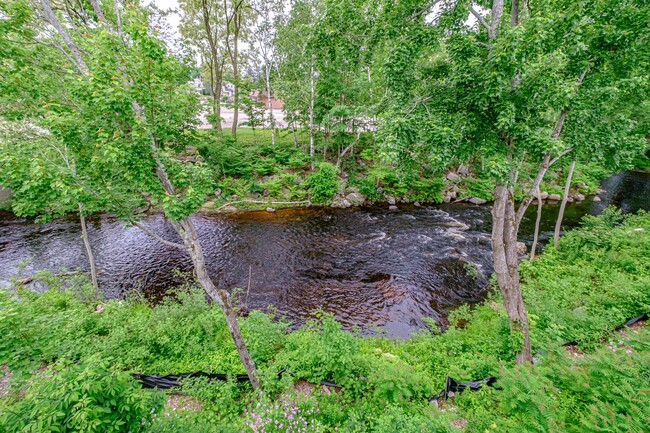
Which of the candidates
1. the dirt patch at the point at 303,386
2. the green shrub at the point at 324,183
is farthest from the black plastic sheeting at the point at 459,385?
the green shrub at the point at 324,183

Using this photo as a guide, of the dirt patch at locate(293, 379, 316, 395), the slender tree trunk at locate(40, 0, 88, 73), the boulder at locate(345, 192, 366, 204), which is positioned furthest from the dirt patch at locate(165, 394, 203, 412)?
the boulder at locate(345, 192, 366, 204)

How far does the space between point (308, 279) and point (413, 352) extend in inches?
232

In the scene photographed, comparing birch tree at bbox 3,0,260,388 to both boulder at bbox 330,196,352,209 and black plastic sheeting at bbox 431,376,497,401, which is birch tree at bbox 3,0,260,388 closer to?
black plastic sheeting at bbox 431,376,497,401

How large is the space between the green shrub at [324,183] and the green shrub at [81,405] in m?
18.1

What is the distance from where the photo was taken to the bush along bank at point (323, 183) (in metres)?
21.1

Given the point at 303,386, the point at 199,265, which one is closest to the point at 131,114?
the point at 199,265

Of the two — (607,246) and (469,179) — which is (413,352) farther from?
(469,179)

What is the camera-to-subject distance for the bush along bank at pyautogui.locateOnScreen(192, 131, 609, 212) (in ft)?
69.1

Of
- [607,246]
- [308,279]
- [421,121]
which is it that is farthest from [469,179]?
[421,121]

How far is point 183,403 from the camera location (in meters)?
5.93

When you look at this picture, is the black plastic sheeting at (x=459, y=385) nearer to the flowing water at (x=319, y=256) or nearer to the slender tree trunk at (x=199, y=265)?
the flowing water at (x=319, y=256)

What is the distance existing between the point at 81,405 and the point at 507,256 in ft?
29.7

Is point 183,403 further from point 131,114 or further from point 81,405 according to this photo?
point 131,114

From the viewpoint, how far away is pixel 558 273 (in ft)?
35.2
